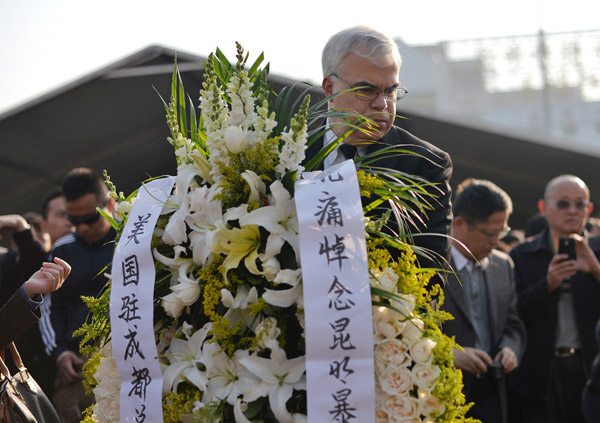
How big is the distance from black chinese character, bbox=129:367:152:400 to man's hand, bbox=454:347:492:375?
2.84m

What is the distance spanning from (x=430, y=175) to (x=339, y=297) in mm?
946

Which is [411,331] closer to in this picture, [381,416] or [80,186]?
[381,416]

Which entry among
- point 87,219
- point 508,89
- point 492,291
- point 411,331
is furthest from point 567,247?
point 508,89

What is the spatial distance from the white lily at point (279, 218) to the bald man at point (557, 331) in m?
3.89

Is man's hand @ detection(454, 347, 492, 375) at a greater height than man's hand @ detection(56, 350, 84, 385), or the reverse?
man's hand @ detection(56, 350, 84, 385)

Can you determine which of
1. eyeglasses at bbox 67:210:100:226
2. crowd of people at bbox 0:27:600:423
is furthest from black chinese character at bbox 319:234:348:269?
eyeglasses at bbox 67:210:100:226

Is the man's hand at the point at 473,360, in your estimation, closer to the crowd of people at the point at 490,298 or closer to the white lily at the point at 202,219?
the crowd of people at the point at 490,298

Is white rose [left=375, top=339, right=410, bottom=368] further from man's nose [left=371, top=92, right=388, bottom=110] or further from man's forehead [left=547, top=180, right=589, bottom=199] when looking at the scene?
man's forehead [left=547, top=180, right=589, bottom=199]

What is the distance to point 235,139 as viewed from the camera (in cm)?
213

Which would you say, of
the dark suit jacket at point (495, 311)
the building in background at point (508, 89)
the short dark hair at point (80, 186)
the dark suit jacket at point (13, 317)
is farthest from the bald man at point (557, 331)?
the building in background at point (508, 89)

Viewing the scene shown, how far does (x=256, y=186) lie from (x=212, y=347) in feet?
1.32

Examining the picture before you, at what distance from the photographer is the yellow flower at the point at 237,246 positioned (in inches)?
79.7

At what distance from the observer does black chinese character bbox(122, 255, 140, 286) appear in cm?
220

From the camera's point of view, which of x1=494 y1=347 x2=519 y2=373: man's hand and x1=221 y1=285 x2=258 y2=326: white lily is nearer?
x1=221 y1=285 x2=258 y2=326: white lily
